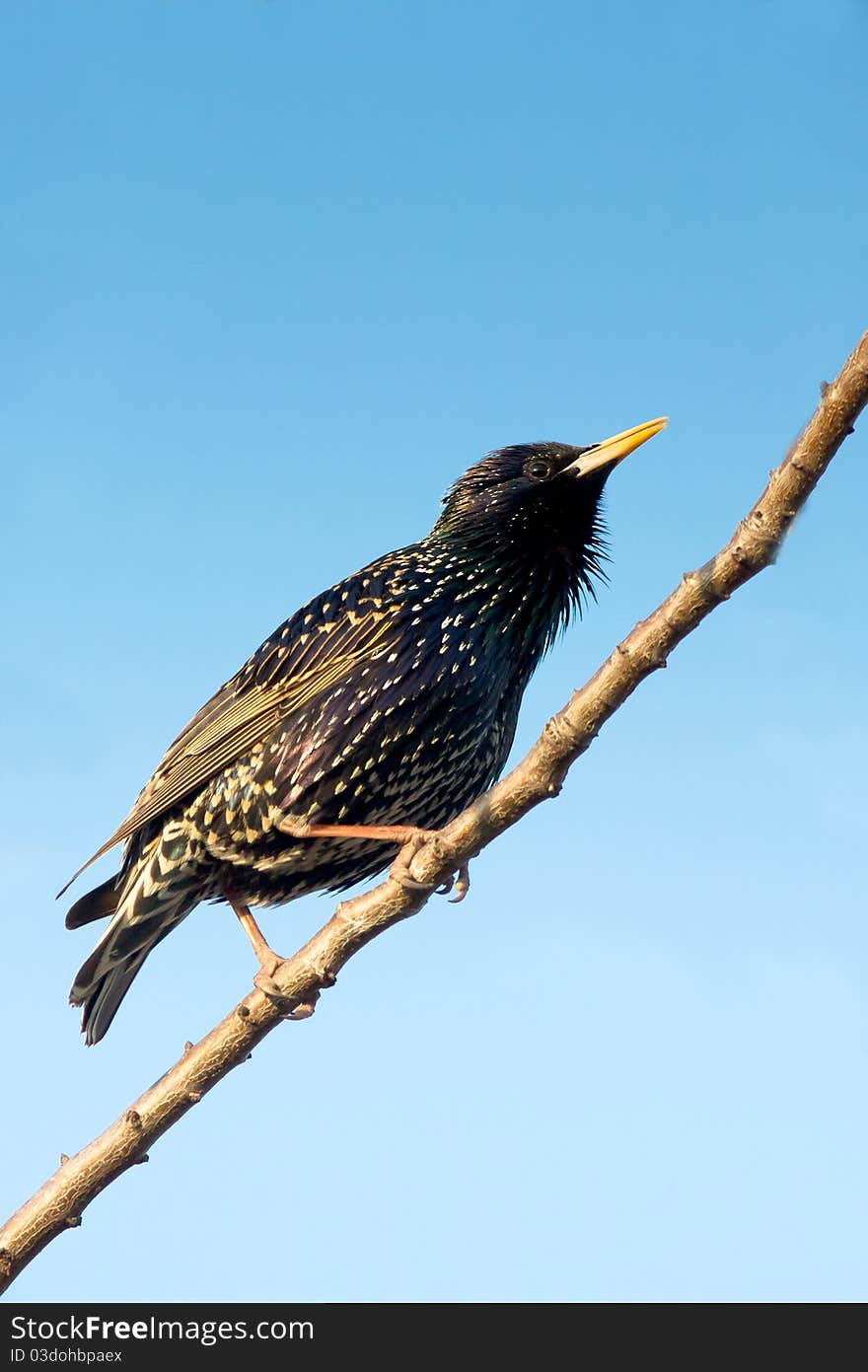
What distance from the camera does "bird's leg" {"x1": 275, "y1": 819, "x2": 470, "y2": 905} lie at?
4215 mm

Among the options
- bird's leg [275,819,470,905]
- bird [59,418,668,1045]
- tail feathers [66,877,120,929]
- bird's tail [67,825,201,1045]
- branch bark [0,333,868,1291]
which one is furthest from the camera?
tail feathers [66,877,120,929]

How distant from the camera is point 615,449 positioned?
5.67m

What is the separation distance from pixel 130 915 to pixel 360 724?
138 centimetres

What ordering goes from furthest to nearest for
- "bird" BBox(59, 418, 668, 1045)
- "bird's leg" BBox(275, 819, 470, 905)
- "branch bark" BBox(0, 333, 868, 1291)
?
"bird" BBox(59, 418, 668, 1045)
"bird's leg" BBox(275, 819, 470, 905)
"branch bark" BBox(0, 333, 868, 1291)

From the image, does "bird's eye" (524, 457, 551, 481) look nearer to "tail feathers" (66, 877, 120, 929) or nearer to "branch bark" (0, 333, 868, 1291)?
"branch bark" (0, 333, 868, 1291)

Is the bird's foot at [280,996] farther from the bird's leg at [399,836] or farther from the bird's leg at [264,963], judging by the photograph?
the bird's leg at [399,836]

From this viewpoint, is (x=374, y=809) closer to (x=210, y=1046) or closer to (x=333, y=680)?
(x=333, y=680)

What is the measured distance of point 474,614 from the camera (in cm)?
574

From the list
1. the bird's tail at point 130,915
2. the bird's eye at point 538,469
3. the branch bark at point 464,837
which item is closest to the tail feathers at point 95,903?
the bird's tail at point 130,915

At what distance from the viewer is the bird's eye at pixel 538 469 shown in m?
6.02

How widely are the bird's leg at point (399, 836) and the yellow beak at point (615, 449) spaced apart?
5.60 feet

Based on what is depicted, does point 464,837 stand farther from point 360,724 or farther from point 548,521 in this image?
point 548,521

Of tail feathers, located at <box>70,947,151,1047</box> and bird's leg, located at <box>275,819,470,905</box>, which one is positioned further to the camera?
tail feathers, located at <box>70,947,151,1047</box>

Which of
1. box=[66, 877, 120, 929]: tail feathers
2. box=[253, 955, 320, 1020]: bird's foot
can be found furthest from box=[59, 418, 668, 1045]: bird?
box=[253, 955, 320, 1020]: bird's foot
